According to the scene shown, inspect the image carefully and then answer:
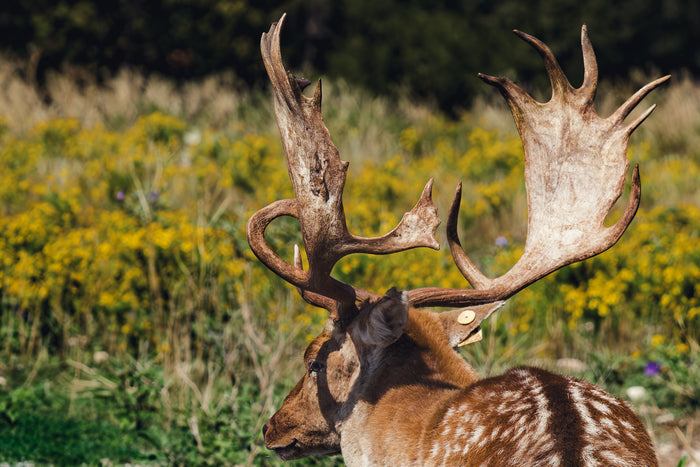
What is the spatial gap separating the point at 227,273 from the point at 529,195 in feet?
8.85

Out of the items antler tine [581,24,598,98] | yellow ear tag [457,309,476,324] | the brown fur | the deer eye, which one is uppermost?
antler tine [581,24,598,98]

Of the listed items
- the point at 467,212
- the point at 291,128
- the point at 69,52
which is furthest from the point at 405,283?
the point at 69,52

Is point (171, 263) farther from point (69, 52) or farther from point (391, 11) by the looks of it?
point (391, 11)

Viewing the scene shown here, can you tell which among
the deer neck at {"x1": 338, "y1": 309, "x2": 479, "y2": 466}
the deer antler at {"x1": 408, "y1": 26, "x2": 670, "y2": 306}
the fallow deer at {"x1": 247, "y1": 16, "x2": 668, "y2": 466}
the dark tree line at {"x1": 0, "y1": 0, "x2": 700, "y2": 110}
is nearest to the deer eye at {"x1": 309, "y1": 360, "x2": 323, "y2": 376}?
the fallow deer at {"x1": 247, "y1": 16, "x2": 668, "y2": 466}

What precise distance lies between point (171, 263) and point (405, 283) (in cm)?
150

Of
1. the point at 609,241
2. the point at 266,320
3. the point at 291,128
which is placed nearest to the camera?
the point at 291,128

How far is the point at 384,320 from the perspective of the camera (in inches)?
121

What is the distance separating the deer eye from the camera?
3.30 m

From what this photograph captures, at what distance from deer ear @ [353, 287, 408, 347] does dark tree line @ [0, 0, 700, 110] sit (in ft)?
46.5

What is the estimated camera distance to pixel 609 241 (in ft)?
10.6

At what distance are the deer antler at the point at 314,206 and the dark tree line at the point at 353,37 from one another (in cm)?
1411

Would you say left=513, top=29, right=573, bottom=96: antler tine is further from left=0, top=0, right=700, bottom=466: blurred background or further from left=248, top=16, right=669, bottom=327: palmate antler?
left=0, top=0, right=700, bottom=466: blurred background

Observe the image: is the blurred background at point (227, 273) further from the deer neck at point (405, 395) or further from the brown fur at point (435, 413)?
the deer neck at point (405, 395)

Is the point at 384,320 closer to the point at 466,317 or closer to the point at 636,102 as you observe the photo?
the point at 466,317
